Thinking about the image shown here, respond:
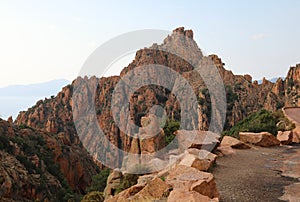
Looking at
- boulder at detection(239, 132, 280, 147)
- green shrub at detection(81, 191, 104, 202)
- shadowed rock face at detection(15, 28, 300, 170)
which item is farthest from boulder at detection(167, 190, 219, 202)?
shadowed rock face at detection(15, 28, 300, 170)

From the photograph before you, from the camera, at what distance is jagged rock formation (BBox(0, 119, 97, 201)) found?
32.7 metres

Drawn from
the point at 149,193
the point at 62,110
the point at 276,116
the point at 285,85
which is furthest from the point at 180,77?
the point at 149,193

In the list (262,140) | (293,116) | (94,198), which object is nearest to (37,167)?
(94,198)

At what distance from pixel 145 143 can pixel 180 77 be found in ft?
245

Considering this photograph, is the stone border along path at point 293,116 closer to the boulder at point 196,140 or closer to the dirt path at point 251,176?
the dirt path at point 251,176

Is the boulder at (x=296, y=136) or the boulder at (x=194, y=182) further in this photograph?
the boulder at (x=296, y=136)

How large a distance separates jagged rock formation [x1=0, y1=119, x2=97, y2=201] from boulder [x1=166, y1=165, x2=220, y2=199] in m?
22.6

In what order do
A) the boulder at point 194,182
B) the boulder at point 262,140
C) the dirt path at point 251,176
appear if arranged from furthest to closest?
the boulder at point 262,140, the dirt path at point 251,176, the boulder at point 194,182

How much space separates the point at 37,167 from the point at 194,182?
40054mm

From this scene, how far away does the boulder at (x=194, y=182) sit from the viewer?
25.7 ft

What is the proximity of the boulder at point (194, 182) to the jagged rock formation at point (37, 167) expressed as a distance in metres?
22.6

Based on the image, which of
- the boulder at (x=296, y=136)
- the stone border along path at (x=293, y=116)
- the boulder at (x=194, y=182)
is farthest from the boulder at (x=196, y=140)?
the stone border along path at (x=293, y=116)

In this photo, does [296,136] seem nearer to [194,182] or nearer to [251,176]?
[251,176]

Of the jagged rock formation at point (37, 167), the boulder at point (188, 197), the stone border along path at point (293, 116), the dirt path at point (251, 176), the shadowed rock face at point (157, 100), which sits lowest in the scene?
the jagged rock formation at point (37, 167)
